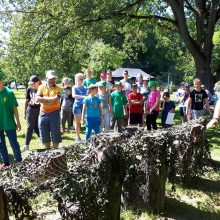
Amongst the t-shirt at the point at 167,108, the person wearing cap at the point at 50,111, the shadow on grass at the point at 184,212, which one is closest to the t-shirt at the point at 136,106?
the t-shirt at the point at 167,108

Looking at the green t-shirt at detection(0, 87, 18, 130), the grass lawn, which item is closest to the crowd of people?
the green t-shirt at detection(0, 87, 18, 130)

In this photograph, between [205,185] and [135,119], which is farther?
[135,119]

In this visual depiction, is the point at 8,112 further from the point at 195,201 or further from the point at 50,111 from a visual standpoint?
the point at 195,201

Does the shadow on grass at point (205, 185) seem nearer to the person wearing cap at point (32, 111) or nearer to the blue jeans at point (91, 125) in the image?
the blue jeans at point (91, 125)

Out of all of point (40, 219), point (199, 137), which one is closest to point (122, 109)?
point (199, 137)

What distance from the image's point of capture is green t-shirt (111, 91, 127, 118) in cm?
987

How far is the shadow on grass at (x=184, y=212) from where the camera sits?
4727 millimetres

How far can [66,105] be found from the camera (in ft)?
36.2

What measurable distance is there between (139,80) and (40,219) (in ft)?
30.3

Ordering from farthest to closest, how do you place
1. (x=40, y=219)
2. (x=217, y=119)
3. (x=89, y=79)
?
1. (x=89, y=79)
2. (x=217, y=119)
3. (x=40, y=219)

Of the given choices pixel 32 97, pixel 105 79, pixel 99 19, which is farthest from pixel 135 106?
pixel 99 19

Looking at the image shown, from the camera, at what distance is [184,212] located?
16.1 feet

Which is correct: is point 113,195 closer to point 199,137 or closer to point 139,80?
point 199,137

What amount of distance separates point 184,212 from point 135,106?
5.46 metres
